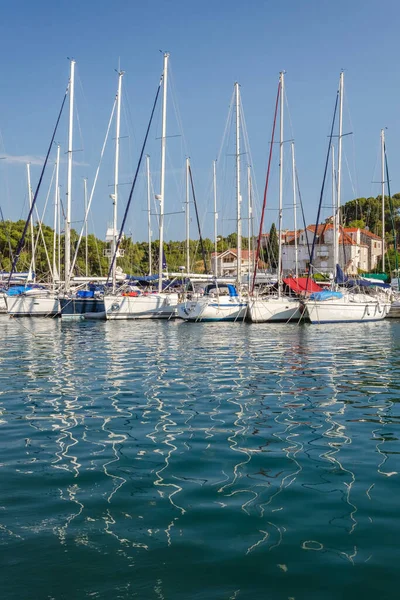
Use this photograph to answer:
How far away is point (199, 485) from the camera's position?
690cm

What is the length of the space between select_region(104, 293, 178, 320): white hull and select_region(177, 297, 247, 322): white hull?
8.63ft

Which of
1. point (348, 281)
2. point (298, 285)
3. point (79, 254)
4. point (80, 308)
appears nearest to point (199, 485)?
point (80, 308)

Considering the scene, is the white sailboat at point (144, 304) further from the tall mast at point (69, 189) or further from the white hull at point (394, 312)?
the white hull at point (394, 312)

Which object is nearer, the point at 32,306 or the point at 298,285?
the point at 298,285

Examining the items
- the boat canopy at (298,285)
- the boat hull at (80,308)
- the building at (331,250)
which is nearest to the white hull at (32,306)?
the boat hull at (80,308)

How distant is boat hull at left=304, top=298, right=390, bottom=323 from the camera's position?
123 ft

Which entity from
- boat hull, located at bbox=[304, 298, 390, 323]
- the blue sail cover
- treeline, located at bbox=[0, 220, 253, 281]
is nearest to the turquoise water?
boat hull, located at bbox=[304, 298, 390, 323]

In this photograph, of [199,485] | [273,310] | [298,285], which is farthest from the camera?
[298,285]

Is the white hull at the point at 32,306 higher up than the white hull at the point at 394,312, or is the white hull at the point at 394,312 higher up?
the white hull at the point at 32,306

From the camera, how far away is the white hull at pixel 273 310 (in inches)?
1501

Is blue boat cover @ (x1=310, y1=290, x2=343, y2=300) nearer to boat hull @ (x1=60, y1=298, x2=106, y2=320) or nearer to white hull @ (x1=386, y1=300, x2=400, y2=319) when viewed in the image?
white hull @ (x1=386, y1=300, x2=400, y2=319)

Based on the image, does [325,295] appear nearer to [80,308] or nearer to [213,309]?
[213,309]

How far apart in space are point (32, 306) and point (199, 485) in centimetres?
3923

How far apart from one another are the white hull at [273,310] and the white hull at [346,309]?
97cm
